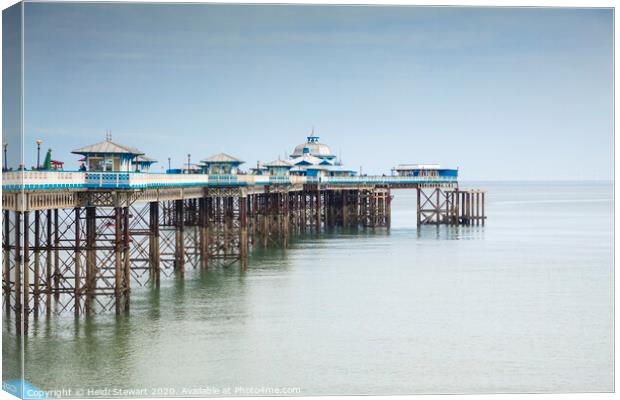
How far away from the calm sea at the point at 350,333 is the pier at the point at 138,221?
1.57m

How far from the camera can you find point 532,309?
38906 millimetres

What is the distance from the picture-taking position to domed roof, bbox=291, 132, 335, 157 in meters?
116

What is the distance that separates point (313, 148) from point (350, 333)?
85.1m

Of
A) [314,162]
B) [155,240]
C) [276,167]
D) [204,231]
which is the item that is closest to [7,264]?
[155,240]

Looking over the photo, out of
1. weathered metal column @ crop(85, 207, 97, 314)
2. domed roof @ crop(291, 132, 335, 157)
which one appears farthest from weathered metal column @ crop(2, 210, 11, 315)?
domed roof @ crop(291, 132, 335, 157)

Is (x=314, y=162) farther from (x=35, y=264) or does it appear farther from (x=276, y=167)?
(x=35, y=264)

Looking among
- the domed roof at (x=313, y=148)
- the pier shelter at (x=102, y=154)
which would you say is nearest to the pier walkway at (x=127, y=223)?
the pier shelter at (x=102, y=154)

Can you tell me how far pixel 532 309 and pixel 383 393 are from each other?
570 inches

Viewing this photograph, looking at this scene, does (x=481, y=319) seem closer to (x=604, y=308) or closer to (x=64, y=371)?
(x=604, y=308)

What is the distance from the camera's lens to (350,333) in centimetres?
3378

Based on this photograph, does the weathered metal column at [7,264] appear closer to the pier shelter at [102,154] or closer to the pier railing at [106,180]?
the pier railing at [106,180]

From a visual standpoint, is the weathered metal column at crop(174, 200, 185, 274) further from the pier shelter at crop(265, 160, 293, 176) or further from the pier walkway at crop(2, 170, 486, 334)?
the pier shelter at crop(265, 160, 293, 176)

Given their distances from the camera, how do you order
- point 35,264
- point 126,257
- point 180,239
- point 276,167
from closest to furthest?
point 35,264 < point 126,257 < point 180,239 < point 276,167

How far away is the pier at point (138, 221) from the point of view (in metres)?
30.3
